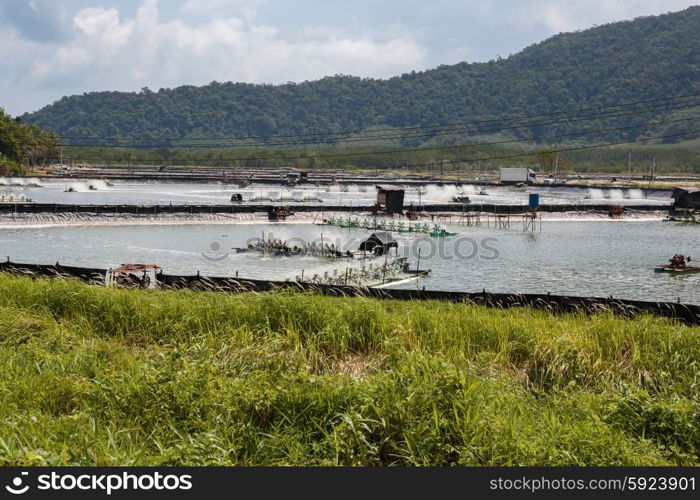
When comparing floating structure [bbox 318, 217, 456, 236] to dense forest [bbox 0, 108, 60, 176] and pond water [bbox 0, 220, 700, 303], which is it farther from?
dense forest [bbox 0, 108, 60, 176]

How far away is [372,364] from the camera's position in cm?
1192

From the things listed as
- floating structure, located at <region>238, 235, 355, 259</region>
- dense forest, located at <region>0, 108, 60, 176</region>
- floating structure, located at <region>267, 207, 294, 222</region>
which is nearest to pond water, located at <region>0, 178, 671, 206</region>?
dense forest, located at <region>0, 108, 60, 176</region>

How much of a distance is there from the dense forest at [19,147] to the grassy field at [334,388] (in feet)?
365

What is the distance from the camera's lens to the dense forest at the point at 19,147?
118 m

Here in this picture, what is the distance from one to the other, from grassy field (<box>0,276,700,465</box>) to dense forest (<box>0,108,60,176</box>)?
111386 mm

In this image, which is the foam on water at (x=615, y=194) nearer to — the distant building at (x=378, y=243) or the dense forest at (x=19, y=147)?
the distant building at (x=378, y=243)

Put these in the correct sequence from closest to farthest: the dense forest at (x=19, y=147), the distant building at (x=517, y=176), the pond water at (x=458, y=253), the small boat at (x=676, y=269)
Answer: the pond water at (x=458, y=253) < the small boat at (x=676, y=269) < the dense forest at (x=19, y=147) < the distant building at (x=517, y=176)

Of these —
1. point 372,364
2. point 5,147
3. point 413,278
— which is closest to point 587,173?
point 5,147

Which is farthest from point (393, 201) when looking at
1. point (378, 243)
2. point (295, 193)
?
point (295, 193)

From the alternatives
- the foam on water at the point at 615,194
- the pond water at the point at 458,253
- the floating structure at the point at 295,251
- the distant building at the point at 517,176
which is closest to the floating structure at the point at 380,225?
the pond water at the point at 458,253

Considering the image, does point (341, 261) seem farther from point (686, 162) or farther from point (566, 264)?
point (686, 162)

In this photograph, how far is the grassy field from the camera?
7910mm

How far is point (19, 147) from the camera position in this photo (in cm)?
12625

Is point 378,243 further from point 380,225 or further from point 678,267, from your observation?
point 380,225
